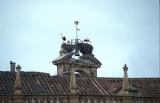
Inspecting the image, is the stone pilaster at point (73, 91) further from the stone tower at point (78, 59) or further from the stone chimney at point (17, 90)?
the stone tower at point (78, 59)

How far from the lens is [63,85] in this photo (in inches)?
→ 2030

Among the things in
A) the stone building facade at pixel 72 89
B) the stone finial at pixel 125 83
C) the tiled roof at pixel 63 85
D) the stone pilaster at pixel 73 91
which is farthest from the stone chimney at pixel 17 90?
the stone finial at pixel 125 83

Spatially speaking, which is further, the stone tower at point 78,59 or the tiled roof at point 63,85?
the stone tower at point 78,59

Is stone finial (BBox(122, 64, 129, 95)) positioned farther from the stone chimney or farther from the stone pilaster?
the stone chimney

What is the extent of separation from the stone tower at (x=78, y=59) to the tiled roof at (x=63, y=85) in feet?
78.9

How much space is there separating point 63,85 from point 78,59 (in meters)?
29.5

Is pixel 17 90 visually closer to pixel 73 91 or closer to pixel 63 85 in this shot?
pixel 73 91

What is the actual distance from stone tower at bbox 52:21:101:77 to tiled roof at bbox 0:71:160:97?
2404 cm

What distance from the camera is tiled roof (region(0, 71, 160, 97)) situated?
49.4 m

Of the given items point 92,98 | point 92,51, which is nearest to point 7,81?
point 92,98

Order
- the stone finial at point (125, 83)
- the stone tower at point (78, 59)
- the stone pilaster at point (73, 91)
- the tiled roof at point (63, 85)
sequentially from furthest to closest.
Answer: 1. the stone tower at point (78, 59)
2. the stone finial at point (125, 83)
3. the tiled roof at point (63, 85)
4. the stone pilaster at point (73, 91)

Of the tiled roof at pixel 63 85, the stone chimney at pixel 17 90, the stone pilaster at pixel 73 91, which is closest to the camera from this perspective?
the stone chimney at pixel 17 90

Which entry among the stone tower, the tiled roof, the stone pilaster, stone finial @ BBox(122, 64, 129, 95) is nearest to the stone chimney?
the tiled roof

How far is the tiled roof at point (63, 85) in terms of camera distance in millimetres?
49412
